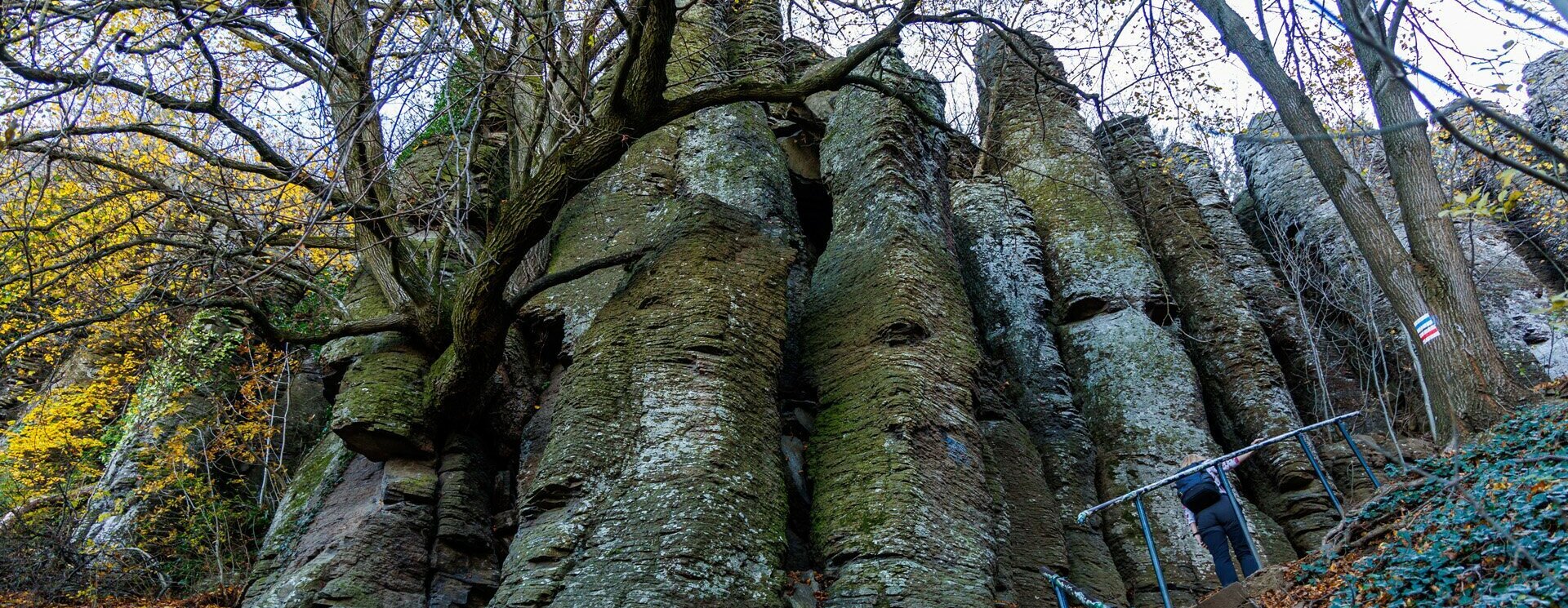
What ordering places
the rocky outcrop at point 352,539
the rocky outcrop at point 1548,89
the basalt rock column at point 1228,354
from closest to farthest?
the rocky outcrop at point 352,539
the basalt rock column at point 1228,354
the rocky outcrop at point 1548,89

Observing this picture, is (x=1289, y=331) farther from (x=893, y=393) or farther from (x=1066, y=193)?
(x=893, y=393)

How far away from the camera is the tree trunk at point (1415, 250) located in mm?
5754

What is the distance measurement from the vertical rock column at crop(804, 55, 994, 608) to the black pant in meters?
1.36

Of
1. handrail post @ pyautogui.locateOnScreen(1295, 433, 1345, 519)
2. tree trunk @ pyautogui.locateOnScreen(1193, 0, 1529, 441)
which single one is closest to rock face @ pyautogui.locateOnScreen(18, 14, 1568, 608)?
handrail post @ pyautogui.locateOnScreen(1295, 433, 1345, 519)

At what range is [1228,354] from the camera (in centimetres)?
879

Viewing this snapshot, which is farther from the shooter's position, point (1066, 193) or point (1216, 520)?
point (1066, 193)

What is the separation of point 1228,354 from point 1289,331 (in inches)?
72.5

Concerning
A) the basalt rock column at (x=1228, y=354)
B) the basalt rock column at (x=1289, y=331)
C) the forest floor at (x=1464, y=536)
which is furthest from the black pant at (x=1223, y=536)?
the basalt rock column at (x=1289, y=331)

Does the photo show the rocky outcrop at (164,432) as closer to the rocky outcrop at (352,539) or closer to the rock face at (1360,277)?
the rocky outcrop at (352,539)

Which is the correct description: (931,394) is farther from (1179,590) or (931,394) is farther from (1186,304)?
(1186,304)

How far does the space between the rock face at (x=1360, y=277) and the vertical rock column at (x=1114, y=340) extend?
1.80 metres

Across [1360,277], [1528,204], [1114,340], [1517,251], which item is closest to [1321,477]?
[1114,340]

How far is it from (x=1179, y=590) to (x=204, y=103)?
7.34 metres

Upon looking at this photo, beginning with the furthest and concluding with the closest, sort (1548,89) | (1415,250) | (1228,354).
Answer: (1548,89) < (1228,354) < (1415,250)
